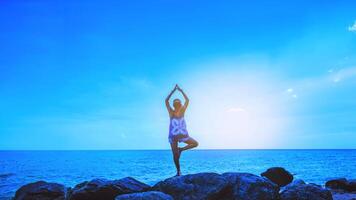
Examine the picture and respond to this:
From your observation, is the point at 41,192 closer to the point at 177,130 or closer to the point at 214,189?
the point at 177,130

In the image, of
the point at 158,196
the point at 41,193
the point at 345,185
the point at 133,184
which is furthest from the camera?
the point at 345,185

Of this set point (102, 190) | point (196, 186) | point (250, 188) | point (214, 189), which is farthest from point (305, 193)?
point (102, 190)

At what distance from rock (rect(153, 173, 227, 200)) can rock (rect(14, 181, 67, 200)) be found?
5054 millimetres

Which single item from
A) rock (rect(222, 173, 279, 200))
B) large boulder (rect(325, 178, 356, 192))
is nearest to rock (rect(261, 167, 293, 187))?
large boulder (rect(325, 178, 356, 192))

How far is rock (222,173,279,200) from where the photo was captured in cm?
918

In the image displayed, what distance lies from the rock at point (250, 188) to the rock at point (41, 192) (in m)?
7.16

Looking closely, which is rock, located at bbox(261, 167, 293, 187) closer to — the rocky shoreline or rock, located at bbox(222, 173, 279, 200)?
the rocky shoreline

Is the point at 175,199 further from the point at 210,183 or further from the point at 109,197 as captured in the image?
the point at 109,197

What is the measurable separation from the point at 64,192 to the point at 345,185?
1626cm

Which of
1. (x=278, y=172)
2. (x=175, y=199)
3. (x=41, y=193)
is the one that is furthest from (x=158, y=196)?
(x=278, y=172)

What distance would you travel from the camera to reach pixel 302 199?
9195 millimetres

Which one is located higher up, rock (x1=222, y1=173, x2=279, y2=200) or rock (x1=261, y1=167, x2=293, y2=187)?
rock (x1=222, y1=173, x2=279, y2=200)

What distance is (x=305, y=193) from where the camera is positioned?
30.5 ft

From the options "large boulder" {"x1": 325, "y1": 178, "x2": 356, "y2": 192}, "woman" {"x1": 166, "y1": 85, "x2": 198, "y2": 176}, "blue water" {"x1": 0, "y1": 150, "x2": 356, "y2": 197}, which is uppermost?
"woman" {"x1": 166, "y1": 85, "x2": 198, "y2": 176}
